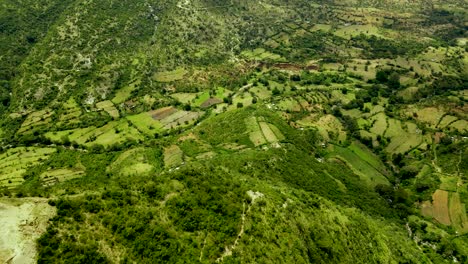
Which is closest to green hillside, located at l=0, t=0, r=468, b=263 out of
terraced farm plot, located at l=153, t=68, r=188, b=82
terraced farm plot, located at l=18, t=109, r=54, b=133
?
terraced farm plot, located at l=153, t=68, r=188, b=82

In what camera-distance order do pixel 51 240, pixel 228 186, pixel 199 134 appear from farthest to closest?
pixel 199 134 → pixel 228 186 → pixel 51 240

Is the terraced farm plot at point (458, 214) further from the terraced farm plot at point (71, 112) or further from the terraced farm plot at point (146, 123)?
the terraced farm plot at point (71, 112)

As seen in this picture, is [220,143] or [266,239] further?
[220,143]

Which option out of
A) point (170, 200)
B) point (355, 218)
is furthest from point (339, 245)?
point (170, 200)

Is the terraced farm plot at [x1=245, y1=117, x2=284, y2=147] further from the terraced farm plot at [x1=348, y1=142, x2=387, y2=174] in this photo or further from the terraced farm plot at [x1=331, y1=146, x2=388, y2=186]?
the terraced farm plot at [x1=348, y1=142, x2=387, y2=174]

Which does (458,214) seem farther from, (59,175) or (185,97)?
(59,175)

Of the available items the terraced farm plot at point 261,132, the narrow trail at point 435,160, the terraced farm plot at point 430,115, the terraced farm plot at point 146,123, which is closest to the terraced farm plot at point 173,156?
the terraced farm plot at point 146,123

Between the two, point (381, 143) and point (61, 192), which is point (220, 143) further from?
point (61, 192)
